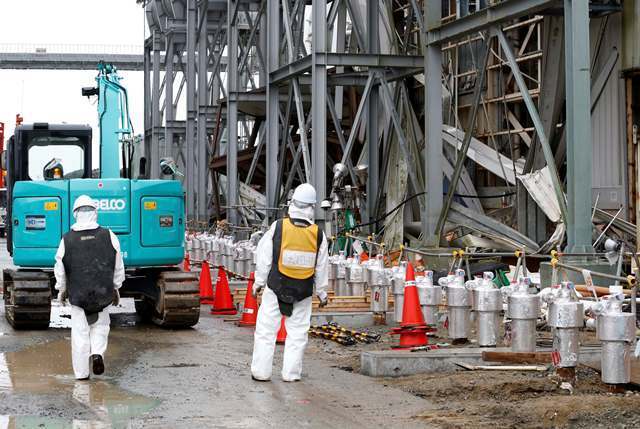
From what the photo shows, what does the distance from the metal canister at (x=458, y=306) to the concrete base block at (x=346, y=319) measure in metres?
3.03

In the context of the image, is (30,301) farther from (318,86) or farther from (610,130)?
(610,130)

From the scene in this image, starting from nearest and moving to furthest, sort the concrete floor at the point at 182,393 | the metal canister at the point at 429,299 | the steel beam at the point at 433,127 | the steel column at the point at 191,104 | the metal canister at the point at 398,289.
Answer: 1. the concrete floor at the point at 182,393
2. the metal canister at the point at 429,299
3. the metal canister at the point at 398,289
4. the steel beam at the point at 433,127
5. the steel column at the point at 191,104

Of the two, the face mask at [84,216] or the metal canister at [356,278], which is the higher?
the face mask at [84,216]

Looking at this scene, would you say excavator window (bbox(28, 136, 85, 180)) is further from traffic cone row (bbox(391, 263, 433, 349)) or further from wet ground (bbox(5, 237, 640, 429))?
traffic cone row (bbox(391, 263, 433, 349))

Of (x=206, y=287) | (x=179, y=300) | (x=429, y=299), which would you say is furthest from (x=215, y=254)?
(x=429, y=299)

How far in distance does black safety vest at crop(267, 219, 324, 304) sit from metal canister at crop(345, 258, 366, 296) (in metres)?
5.15

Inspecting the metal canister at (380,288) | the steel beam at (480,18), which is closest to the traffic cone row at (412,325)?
the metal canister at (380,288)

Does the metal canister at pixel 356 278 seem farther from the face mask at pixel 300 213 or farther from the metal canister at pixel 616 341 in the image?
the metal canister at pixel 616 341

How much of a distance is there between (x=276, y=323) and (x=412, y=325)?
1.82m

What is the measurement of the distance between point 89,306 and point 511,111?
13.0 m

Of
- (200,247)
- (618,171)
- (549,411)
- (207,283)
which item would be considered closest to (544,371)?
(549,411)

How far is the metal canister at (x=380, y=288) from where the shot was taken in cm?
1465

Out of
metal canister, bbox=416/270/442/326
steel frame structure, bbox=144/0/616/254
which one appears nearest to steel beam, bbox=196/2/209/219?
steel frame structure, bbox=144/0/616/254

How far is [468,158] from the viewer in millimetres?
22812
